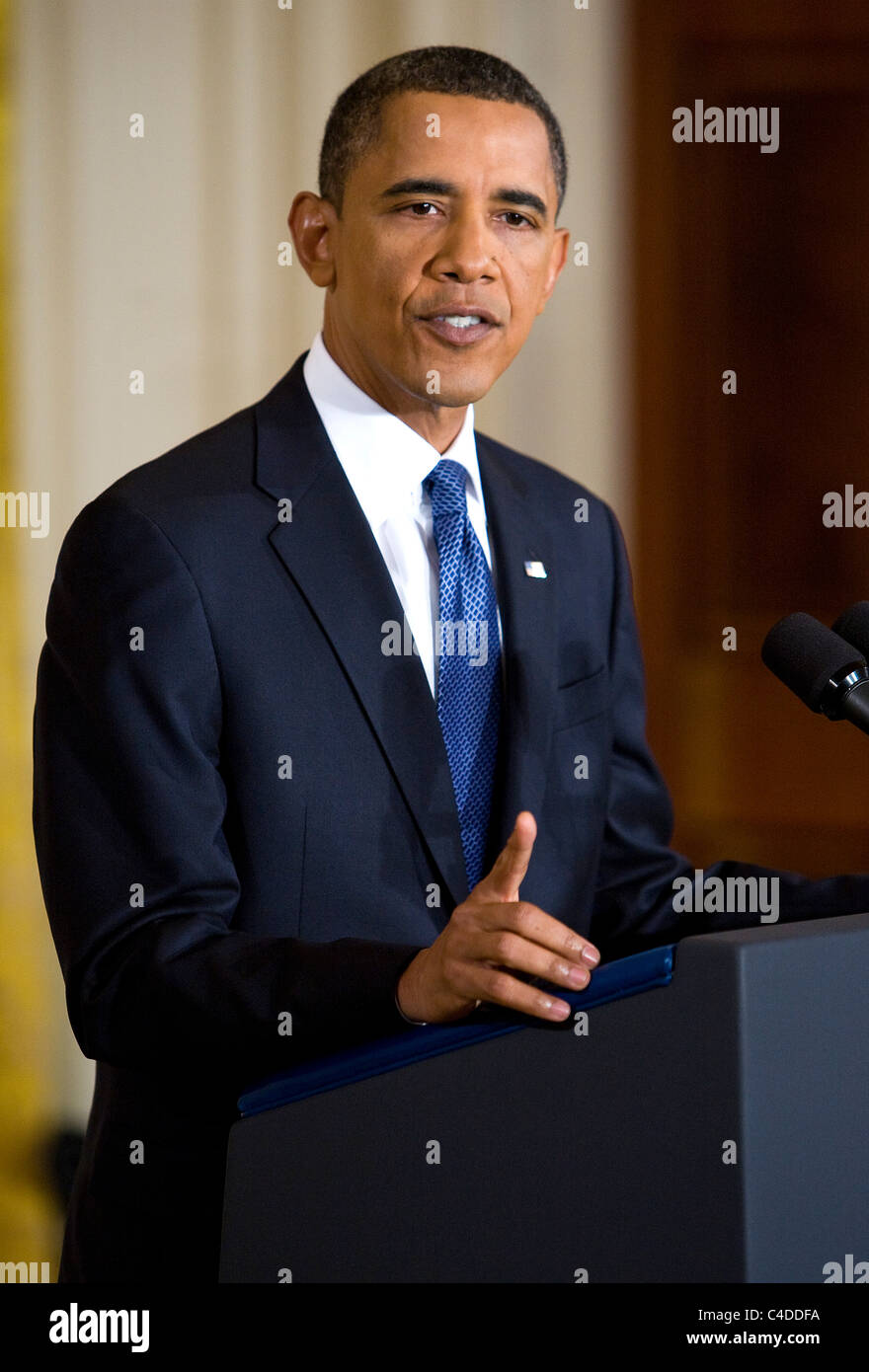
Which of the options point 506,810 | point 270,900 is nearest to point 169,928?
point 270,900

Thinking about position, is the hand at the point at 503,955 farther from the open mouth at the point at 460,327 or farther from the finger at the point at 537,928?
the open mouth at the point at 460,327

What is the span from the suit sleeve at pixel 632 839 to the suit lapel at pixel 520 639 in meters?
0.14

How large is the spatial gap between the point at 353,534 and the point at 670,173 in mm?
1613

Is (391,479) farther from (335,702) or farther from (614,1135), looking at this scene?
(614,1135)

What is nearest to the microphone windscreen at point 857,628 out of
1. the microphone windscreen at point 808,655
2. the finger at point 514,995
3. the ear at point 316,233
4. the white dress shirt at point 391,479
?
the microphone windscreen at point 808,655

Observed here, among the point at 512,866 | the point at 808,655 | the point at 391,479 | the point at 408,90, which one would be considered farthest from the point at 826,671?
the point at 408,90

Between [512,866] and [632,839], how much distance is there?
0.66 meters

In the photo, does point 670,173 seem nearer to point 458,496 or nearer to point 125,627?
point 458,496

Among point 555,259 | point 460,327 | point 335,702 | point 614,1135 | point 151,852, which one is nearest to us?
point 614,1135

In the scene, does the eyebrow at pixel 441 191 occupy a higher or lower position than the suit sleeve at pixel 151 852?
higher

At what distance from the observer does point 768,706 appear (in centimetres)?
267

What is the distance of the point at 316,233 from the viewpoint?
145 centimetres

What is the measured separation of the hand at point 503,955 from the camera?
0.82m

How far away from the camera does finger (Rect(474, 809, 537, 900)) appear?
859mm
